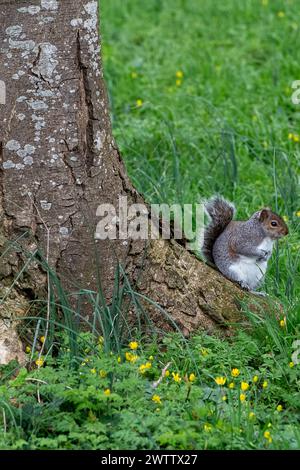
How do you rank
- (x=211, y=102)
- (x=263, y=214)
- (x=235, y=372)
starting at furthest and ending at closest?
(x=211, y=102) → (x=263, y=214) → (x=235, y=372)

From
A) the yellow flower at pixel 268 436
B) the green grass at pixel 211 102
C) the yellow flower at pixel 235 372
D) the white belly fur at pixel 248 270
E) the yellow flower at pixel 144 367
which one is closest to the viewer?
the yellow flower at pixel 268 436

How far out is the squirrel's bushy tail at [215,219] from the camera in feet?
15.6

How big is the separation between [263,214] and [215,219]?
25cm

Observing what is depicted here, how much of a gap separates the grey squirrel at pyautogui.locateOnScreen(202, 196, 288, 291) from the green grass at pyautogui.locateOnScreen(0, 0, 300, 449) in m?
0.11

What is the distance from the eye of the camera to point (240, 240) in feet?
15.8

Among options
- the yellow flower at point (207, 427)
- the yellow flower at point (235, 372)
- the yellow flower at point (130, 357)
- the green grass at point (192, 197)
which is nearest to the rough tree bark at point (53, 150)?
the green grass at point (192, 197)

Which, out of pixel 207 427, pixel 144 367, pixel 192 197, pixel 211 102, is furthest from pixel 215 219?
pixel 211 102

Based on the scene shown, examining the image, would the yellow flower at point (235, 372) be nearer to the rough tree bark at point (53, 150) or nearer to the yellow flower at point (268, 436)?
the yellow flower at point (268, 436)

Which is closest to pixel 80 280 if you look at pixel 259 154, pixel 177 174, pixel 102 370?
pixel 102 370

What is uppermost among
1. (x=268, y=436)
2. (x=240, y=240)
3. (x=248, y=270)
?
(x=240, y=240)

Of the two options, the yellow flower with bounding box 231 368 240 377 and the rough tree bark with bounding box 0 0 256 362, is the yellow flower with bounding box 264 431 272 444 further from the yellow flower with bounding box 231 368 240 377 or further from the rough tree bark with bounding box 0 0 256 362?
the rough tree bark with bounding box 0 0 256 362

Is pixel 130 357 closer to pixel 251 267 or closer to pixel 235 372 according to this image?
pixel 235 372

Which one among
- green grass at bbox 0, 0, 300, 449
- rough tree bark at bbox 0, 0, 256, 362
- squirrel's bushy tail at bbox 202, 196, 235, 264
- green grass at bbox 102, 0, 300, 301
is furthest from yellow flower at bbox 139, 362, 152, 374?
squirrel's bushy tail at bbox 202, 196, 235, 264

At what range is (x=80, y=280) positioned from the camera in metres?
3.88
